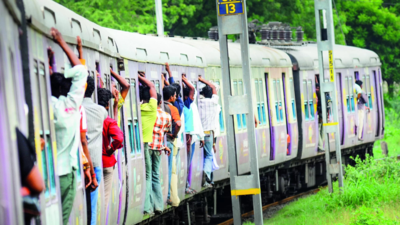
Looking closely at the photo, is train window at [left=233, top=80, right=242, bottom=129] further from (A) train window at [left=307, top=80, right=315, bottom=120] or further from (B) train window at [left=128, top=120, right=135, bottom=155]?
→ (B) train window at [left=128, top=120, right=135, bottom=155]

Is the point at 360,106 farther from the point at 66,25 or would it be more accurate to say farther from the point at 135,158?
the point at 66,25

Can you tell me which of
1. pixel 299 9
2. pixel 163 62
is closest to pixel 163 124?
pixel 163 62

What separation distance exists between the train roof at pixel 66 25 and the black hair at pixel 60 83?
0.29 meters

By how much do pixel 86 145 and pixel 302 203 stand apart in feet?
34.8

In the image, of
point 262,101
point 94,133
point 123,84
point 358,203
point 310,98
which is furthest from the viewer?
point 310,98

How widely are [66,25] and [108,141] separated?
1.51 meters

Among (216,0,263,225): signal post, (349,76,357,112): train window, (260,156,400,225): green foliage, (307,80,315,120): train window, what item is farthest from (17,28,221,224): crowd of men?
(349,76,357,112): train window

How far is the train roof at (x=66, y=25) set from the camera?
5282 mm

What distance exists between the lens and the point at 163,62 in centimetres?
1139

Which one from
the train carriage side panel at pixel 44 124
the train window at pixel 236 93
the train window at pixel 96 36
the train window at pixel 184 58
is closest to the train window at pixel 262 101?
the train window at pixel 236 93

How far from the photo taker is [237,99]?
9.52 meters

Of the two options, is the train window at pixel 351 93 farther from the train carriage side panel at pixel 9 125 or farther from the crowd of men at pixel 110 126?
the train carriage side panel at pixel 9 125

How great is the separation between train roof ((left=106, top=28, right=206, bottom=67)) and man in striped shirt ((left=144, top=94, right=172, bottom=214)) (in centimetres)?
65

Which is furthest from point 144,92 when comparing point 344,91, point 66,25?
point 344,91
